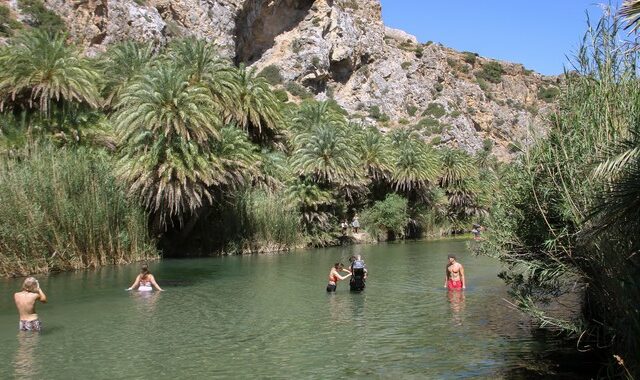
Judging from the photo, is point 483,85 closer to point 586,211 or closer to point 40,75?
point 40,75

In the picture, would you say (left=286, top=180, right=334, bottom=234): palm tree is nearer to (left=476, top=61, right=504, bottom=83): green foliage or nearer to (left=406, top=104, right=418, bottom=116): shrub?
(left=406, top=104, right=418, bottom=116): shrub

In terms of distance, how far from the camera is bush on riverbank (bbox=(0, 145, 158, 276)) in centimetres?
2469

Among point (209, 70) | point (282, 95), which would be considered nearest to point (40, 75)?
point (209, 70)

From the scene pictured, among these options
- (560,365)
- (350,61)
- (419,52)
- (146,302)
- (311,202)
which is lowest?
(560,365)

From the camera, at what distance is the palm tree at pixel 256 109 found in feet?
138

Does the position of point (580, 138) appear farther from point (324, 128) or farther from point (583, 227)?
point (324, 128)

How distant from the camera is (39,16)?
207ft

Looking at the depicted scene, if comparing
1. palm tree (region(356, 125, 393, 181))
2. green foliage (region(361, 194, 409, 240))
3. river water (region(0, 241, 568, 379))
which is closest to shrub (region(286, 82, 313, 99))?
palm tree (region(356, 125, 393, 181))

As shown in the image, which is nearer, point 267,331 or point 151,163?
point 267,331

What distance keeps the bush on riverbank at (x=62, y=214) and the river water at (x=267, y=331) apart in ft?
5.97

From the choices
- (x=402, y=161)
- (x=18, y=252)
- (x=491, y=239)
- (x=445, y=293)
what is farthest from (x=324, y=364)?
(x=402, y=161)

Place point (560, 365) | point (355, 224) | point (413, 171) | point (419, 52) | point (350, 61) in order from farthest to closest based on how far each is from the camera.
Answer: point (419, 52)
point (350, 61)
point (413, 171)
point (355, 224)
point (560, 365)

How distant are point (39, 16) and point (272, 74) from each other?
32349mm

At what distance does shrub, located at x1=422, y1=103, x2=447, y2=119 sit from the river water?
72.2 m
